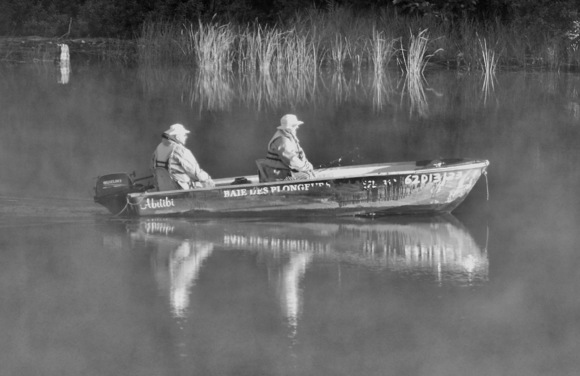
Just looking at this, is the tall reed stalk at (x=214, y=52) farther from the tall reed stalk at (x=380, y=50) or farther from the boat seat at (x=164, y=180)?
the boat seat at (x=164, y=180)

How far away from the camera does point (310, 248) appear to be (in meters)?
11.5

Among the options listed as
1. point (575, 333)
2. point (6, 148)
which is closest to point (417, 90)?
point (6, 148)

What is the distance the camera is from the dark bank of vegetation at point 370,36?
30719 millimetres

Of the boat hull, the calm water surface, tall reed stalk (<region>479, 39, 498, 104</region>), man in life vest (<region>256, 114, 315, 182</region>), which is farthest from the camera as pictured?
tall reed stalk (<region>479, 39, 498, 104</region>)

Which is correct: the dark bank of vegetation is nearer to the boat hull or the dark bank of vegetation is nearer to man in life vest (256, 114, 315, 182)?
man in life vest (256, 114, 315, 182)

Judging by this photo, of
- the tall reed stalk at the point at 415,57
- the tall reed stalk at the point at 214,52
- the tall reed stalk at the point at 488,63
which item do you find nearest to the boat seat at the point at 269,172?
the tall reed stalk at the point at 488,63

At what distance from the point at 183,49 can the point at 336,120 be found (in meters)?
12.1

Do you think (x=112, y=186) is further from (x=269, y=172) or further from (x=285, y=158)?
(x=285, y=158)

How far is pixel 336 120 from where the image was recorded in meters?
21.2

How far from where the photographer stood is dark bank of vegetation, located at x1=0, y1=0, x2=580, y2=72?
30.7m

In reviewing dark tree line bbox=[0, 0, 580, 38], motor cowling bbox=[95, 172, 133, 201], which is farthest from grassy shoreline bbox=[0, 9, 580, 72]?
motor cowling bbox=[95, 172, 133, 201]

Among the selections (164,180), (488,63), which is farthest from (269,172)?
(488,63)

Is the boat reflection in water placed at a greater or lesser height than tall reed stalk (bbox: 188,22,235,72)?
lesser

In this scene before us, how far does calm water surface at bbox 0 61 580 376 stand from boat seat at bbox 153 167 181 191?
0.37m
